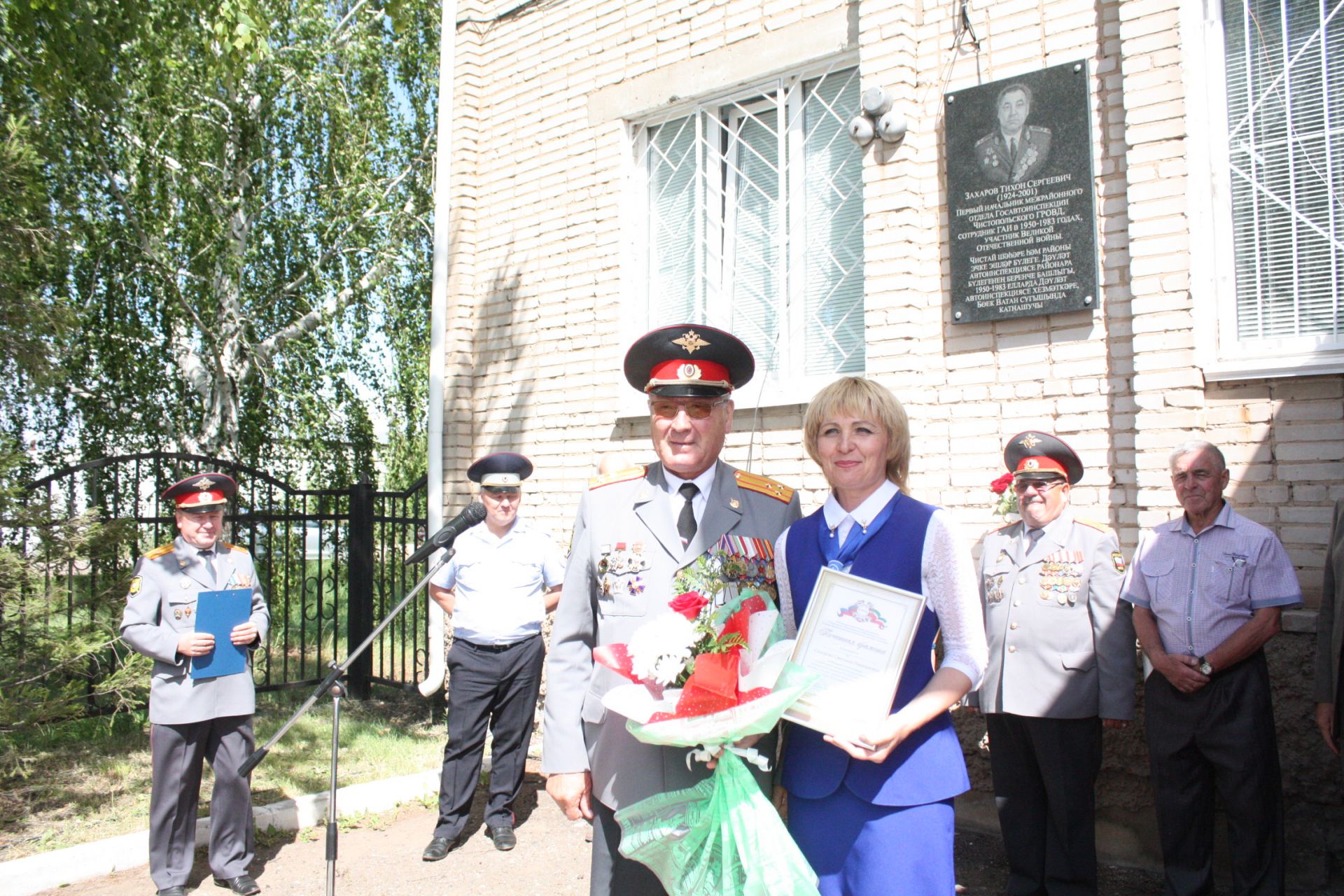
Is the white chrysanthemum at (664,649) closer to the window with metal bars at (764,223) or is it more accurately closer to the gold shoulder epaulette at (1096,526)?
the gold shoulder epaulette at (1096,526)

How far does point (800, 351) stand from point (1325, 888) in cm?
365

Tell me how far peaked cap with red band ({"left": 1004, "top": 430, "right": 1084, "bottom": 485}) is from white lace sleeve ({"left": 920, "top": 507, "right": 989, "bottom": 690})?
219cm

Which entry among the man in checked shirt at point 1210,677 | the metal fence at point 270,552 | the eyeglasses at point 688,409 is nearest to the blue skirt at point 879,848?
the eyeglasses at point 688,409

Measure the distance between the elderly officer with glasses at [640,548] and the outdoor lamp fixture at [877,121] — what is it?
2963mm

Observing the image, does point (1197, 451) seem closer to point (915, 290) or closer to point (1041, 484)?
point (1041, 484)

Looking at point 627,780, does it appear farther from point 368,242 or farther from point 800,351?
point 368,242

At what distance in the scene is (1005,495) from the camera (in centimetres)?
457

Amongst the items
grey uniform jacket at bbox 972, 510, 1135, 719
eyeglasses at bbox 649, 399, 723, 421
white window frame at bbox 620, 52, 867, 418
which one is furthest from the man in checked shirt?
eyeglasses at bbox 649, 399, 723, 421

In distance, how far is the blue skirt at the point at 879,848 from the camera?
6.53ft

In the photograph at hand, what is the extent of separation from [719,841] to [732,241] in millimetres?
4754

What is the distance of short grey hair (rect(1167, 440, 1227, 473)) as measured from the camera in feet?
12.4

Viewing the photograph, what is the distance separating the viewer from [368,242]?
1201cm

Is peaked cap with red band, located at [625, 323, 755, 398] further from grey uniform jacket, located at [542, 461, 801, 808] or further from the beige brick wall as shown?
the beige brick wall

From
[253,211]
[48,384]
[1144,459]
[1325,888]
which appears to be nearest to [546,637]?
[48,384]
